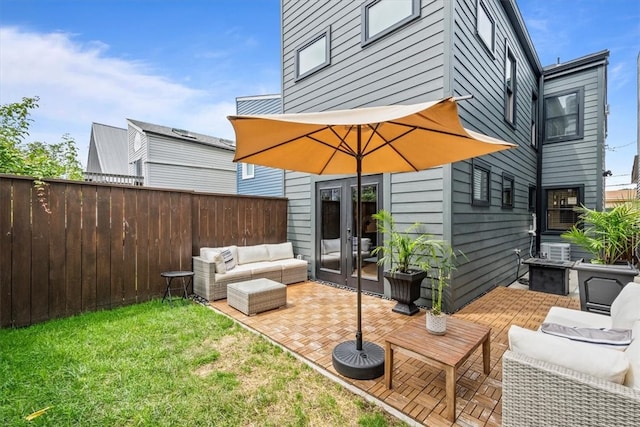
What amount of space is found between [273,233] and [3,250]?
14.2 feet

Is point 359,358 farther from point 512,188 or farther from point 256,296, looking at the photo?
point 512,188

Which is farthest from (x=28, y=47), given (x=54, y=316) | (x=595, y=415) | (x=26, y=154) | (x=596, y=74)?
(x=596, y=74)

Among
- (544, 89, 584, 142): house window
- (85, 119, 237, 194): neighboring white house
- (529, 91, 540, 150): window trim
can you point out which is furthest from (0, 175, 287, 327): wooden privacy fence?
(544, 89, 584, 142): house window

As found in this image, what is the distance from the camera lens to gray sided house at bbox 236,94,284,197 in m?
11.3

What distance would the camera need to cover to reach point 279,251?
630 cm

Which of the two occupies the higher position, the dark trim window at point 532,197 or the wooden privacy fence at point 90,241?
the dark trim window at point 532,197

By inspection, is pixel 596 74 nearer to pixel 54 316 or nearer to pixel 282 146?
pixel 282 146

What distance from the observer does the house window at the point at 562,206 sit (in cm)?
827

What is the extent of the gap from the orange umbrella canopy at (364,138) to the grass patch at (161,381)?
205 centimetres

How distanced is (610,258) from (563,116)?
22.3 ft

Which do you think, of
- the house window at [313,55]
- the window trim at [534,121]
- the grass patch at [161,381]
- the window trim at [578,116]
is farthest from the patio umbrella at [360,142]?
the window trim at [578,116]

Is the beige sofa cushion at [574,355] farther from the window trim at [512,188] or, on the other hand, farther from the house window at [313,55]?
the house window at [313,55]

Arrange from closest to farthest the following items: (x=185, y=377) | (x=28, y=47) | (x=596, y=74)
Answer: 1. (x=185, y=377)
2. (x=28, y=47)
3. (x=596, y=74)

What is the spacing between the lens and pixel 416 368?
2746 millimetres
